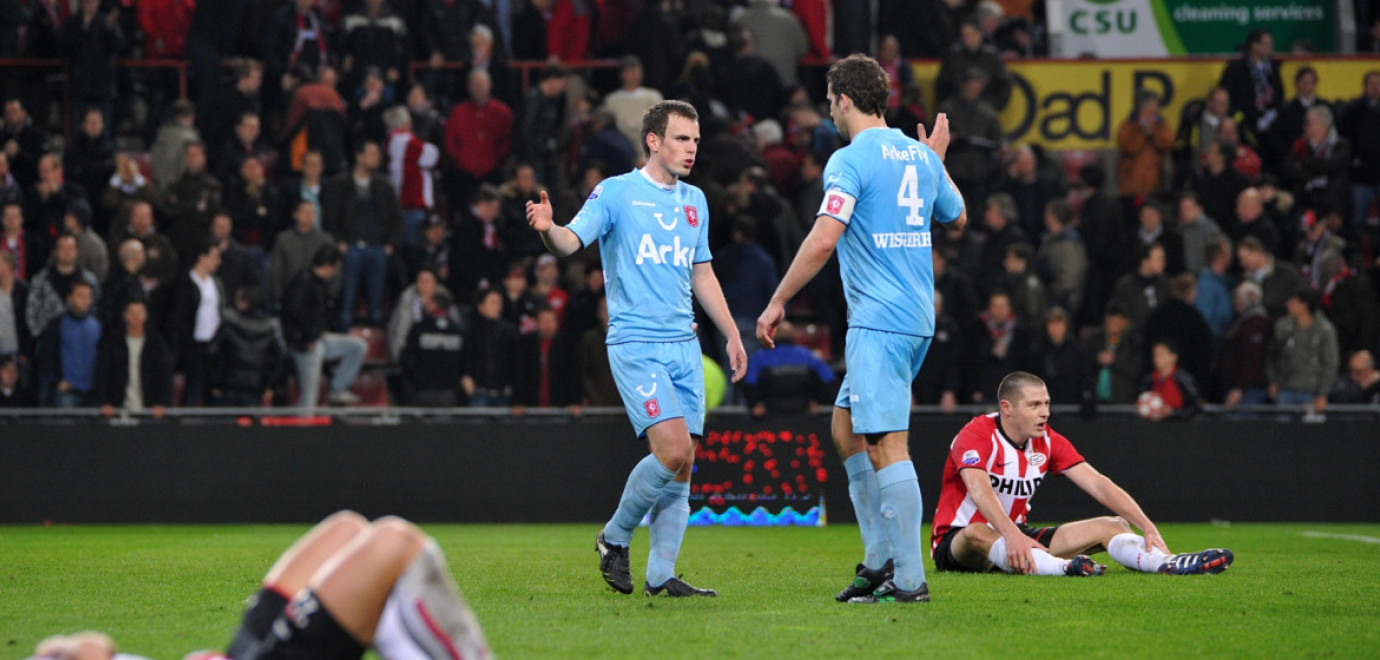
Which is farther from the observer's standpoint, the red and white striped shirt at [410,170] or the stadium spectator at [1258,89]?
the stadium spectator at [1258,89]

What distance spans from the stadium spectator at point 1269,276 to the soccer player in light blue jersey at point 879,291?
10.7 meters

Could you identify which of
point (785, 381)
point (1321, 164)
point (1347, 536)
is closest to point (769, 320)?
point (1347, 536)

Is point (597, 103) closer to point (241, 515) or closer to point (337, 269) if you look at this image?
point (337, 269)

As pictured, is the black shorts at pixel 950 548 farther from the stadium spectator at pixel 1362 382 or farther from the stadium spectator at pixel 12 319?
the stadium spectator at pixel 12 319

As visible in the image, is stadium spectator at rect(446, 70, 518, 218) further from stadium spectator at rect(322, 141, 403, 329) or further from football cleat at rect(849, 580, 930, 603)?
football cleat at rect(849, 580, 930, 603)

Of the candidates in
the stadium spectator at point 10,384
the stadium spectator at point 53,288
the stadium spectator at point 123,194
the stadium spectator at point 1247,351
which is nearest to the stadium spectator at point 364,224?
the stadium spectator at point 123,194

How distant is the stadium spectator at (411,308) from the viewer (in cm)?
1694

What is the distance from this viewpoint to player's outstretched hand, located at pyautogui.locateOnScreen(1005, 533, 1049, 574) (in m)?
8.98

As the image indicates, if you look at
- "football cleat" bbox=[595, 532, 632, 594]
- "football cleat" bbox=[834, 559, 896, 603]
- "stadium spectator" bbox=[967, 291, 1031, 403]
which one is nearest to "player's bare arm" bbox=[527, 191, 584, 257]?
"football cleat" bbox=[595, 532, 632, 594]

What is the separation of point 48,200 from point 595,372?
21.2ft

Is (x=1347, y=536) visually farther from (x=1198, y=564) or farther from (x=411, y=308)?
(x=411, y=308)

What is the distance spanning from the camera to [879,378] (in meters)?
7.35

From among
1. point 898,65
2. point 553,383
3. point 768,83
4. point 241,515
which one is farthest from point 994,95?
point 241,515

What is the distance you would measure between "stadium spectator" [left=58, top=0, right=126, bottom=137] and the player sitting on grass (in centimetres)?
1364
